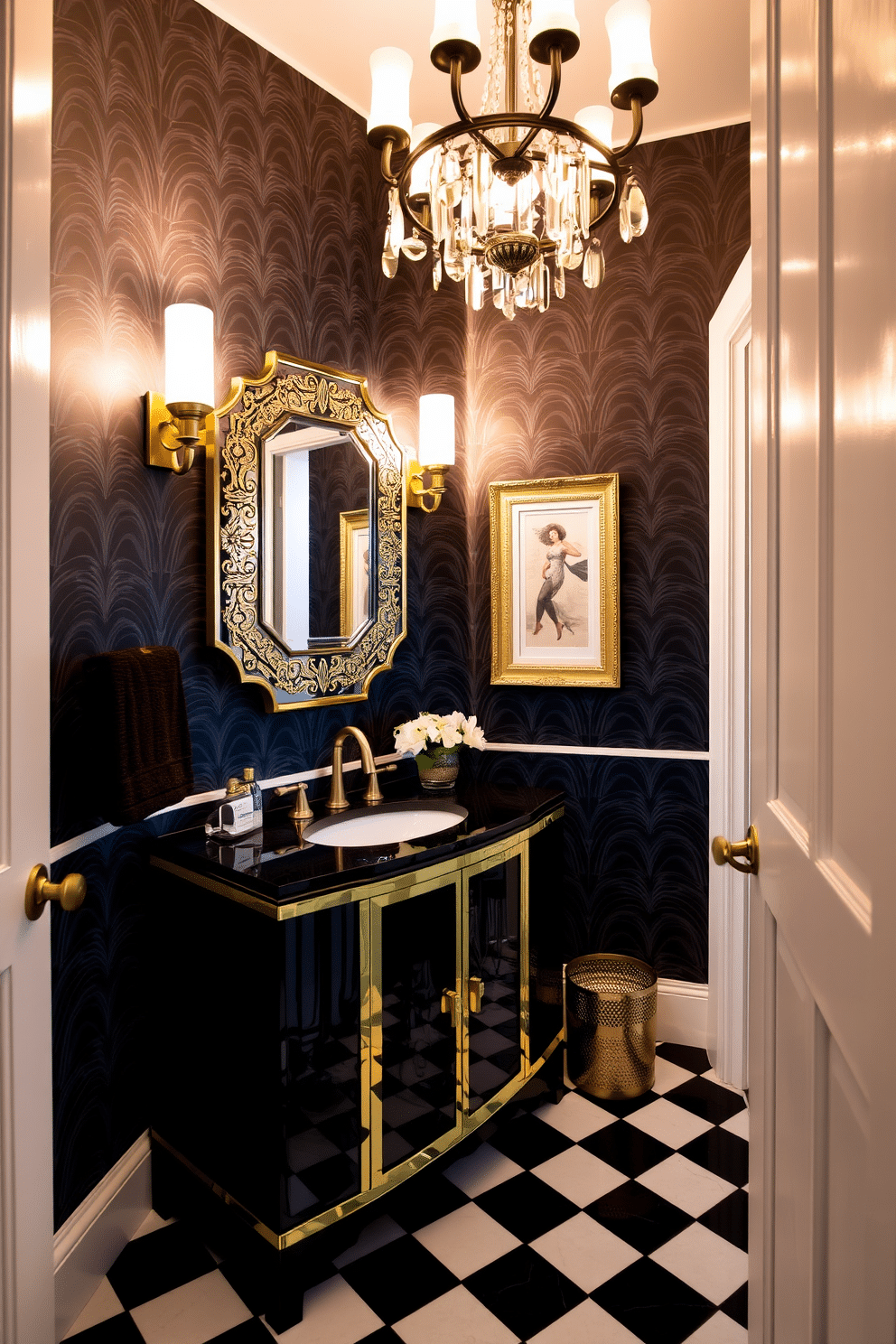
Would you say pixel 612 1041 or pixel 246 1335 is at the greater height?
pixel 612 1041

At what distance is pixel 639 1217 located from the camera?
188 centimetres

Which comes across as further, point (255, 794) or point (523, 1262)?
point (255, 794)

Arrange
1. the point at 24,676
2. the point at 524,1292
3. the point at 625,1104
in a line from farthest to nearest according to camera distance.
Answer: the point at 625,1104, the point at 524,1292, the point at 24,676

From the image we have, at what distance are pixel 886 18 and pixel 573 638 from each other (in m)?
2.23

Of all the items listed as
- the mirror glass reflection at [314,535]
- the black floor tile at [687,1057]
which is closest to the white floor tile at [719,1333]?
the black floor tile at [687,1057]

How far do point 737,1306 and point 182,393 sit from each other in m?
2.20

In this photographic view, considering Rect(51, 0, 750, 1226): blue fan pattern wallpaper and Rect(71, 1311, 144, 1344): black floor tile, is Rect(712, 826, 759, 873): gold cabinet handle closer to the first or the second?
Rect(51, 0, 750, 1226): blue fan pattern wallpaper

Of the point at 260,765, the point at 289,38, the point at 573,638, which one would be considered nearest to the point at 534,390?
the point at 573,638

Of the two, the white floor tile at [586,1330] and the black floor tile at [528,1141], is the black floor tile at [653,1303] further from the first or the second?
the black floor tile at [528,1141]

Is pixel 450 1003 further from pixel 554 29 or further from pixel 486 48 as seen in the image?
pixel 486 48

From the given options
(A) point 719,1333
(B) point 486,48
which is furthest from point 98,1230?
(B) point 486,48

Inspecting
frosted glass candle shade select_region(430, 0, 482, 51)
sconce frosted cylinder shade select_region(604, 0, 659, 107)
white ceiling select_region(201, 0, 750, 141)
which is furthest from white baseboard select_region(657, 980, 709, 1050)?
white ceiling select_region(201, 0, 750, 141)

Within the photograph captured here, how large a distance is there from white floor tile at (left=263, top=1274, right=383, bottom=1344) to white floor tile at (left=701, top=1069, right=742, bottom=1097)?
50.4 inches

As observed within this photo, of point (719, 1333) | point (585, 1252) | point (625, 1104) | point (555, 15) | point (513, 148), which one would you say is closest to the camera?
point (555, 15)
